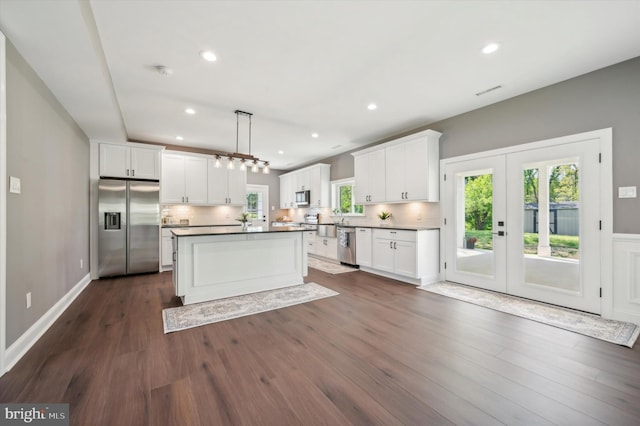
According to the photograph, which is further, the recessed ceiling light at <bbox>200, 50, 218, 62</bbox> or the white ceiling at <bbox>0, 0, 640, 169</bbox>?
the recessed ceiling light at <bbox>200, 50, 218, 62</bbox>

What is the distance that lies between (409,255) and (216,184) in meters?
4.72

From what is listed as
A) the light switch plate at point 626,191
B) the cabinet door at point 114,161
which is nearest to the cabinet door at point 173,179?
the cabinet door at point 114,161

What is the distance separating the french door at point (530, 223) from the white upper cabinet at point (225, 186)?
4752 millimetres

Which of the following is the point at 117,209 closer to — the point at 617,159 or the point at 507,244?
the point at 507,244

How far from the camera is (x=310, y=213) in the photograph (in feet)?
26.8

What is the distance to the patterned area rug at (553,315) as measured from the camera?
258 cm

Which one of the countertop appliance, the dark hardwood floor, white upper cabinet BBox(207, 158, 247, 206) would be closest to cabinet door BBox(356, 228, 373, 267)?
the dark hardwood floor

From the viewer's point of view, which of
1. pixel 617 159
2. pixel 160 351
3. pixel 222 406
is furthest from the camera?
pixel 617 159

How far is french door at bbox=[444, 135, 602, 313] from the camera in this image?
10.3ft

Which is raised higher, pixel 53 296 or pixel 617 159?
pixel 617 159

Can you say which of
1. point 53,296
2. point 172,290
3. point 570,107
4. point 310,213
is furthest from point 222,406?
point 310,213

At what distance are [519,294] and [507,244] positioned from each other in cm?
69

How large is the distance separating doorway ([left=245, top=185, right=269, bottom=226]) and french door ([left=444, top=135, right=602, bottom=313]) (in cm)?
584

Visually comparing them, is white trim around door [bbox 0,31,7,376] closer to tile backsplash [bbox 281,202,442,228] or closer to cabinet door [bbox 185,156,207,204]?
cabinet door [bbox 185,156,207,204]
